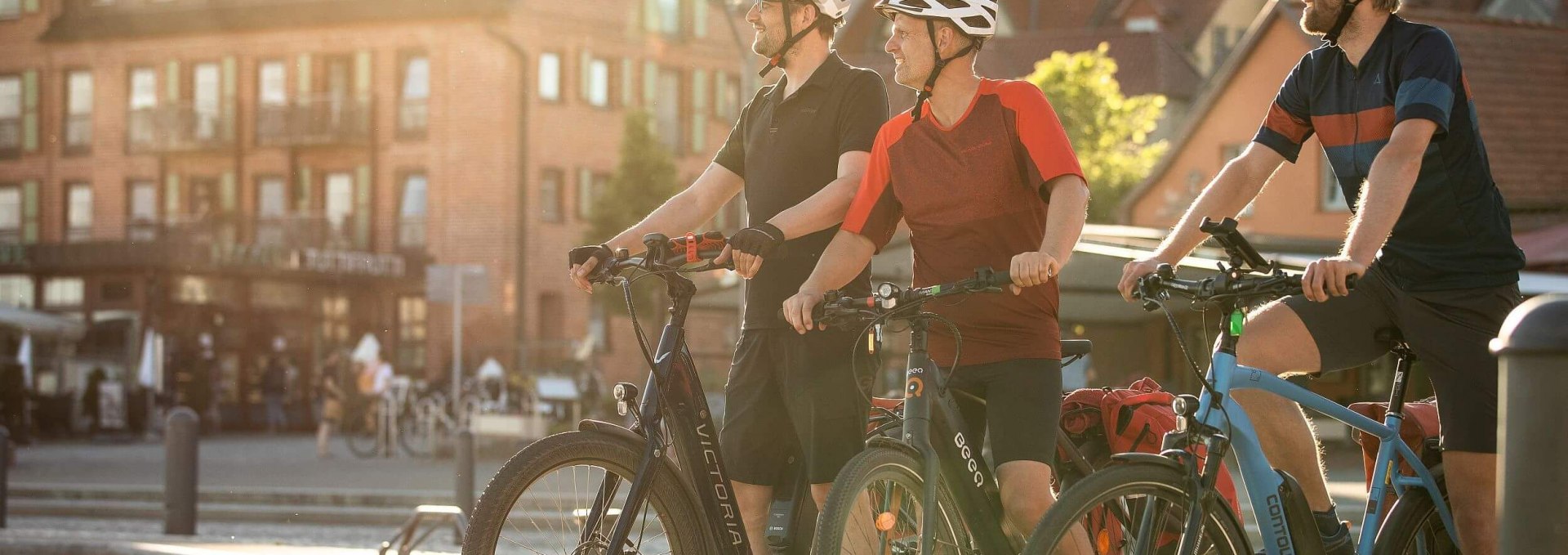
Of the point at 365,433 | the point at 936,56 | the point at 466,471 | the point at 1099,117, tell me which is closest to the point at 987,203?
the point at 936,56

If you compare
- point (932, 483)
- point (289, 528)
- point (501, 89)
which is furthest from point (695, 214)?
point (501, 89)

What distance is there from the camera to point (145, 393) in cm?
3438

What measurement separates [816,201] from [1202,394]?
1164 millimetres

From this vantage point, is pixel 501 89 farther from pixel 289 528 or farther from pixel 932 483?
pixel 932 483

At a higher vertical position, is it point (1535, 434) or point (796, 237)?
point (796, 237)

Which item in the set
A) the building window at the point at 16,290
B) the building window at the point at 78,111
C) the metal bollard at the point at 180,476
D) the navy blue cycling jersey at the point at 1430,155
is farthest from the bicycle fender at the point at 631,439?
the building window at the point at 78,111

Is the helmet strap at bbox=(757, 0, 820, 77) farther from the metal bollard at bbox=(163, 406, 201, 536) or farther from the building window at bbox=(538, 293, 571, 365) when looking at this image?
the building window at bbox=(538, 293, 571, 365)

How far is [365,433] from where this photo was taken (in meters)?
27.8

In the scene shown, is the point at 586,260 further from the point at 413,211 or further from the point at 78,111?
the point at 78,111

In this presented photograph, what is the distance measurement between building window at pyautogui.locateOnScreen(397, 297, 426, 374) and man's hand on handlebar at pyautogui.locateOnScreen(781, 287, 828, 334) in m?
40.4

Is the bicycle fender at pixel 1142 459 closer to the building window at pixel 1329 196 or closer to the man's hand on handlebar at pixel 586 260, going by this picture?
the man's hand on handlebar at pixel 586 260

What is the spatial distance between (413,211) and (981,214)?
41.0m

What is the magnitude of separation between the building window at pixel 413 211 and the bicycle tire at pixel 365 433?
1592cm

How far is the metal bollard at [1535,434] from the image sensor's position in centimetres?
336
